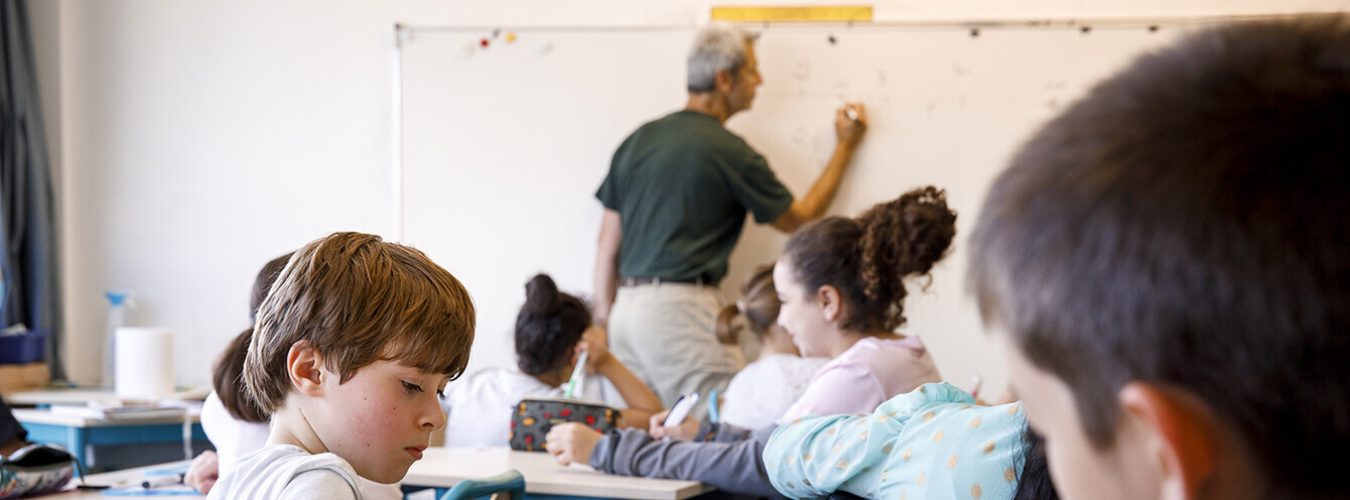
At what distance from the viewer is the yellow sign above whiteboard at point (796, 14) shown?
174 inches

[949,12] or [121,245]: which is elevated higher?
[949,12]

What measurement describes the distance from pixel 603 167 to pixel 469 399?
4.14 ft

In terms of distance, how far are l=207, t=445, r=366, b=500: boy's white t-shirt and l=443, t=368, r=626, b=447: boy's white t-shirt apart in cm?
205

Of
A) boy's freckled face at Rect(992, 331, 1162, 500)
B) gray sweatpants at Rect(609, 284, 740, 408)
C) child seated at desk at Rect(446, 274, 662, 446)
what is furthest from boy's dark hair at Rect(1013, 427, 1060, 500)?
gray sweatpants at Rect(609, 284, 740, 408)

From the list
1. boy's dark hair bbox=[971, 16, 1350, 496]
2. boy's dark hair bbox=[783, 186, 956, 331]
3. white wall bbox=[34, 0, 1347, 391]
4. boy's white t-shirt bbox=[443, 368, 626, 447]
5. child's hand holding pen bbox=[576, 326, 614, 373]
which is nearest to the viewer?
boy's dark hair bbox=[971, 16, 1350, 496]

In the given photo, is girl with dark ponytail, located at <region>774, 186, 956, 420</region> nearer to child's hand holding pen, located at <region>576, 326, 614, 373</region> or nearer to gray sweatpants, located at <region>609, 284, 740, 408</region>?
child's hand holding pen, located at <region>576, 326, 614, 373</region>

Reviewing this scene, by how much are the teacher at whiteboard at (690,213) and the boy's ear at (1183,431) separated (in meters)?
3.70

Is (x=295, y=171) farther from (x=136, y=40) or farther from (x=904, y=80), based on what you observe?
(x=904, y=80)

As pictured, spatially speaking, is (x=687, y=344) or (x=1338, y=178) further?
(x=687, y=344)

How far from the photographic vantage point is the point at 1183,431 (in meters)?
0.42

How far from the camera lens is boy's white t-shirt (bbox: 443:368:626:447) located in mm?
3533

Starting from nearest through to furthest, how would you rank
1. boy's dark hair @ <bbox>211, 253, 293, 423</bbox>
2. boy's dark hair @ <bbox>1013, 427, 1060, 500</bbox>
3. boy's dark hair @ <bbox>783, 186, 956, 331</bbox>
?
boy's dark hair @ <bbox>1013, 427, 1060, 500</bbox>, boy's dark hair @ <bbox>211, 253, 293, 423</bbox>, boy's dark hair @ <bbox>783, 186, 956, 331</bbox>

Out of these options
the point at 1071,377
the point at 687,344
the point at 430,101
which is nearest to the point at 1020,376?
the point at 1071,377

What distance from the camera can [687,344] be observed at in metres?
4.17
